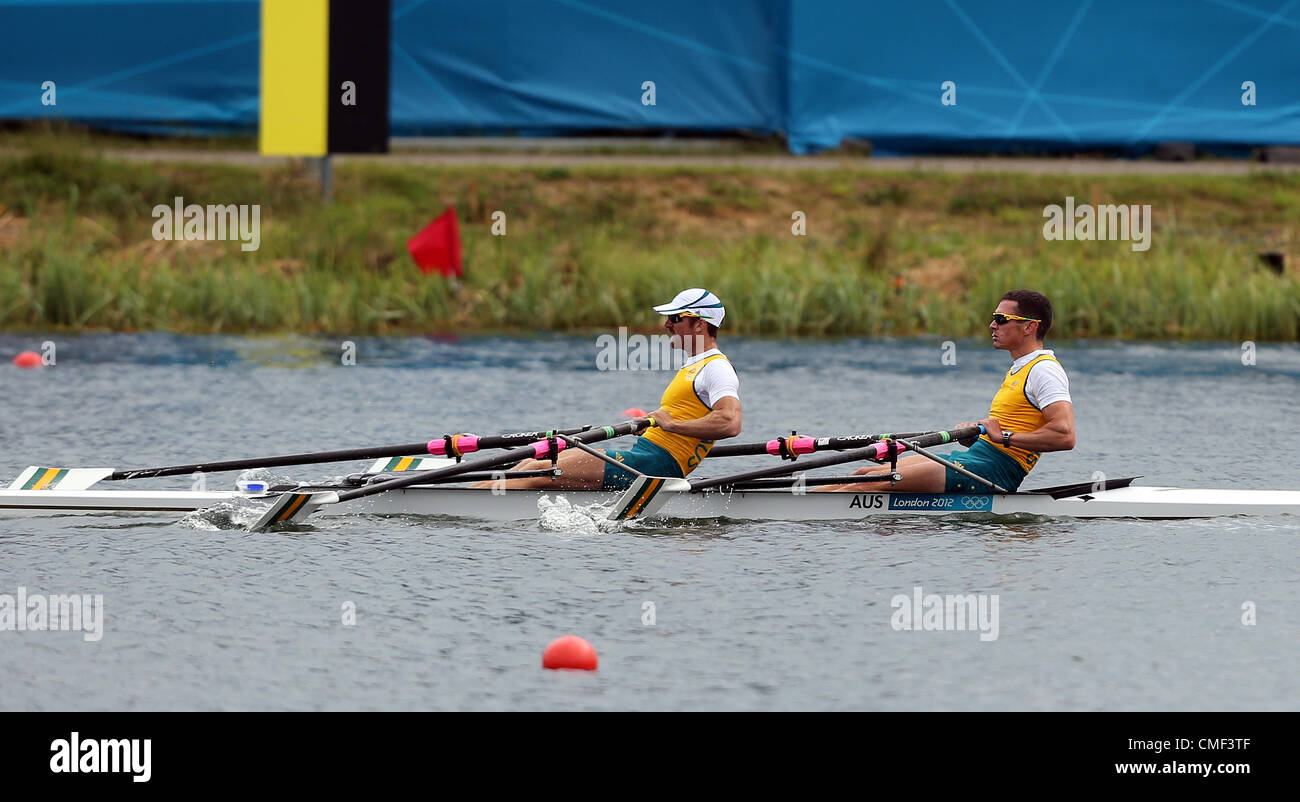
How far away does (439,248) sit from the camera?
2402 centimetres

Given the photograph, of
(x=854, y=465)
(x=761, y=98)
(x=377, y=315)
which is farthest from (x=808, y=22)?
(x=854, y=465)

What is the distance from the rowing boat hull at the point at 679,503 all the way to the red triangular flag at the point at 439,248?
11.7 meters

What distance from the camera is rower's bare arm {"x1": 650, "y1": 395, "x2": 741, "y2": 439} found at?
11891 millimetres

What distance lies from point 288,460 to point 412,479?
0.98 m

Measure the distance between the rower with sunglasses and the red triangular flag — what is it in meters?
12.4

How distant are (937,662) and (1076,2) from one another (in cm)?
2158

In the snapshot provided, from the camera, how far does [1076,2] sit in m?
28.8

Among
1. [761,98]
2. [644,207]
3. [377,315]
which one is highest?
[761,98]

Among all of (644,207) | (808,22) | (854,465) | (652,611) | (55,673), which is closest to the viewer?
(55,673)

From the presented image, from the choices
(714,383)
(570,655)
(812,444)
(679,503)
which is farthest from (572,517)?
(570,655)

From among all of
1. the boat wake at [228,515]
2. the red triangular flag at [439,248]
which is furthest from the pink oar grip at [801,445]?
the red triangular flag at [439,248]

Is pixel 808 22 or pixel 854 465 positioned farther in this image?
pixel 808 22

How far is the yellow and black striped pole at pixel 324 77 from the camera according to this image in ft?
84.8
